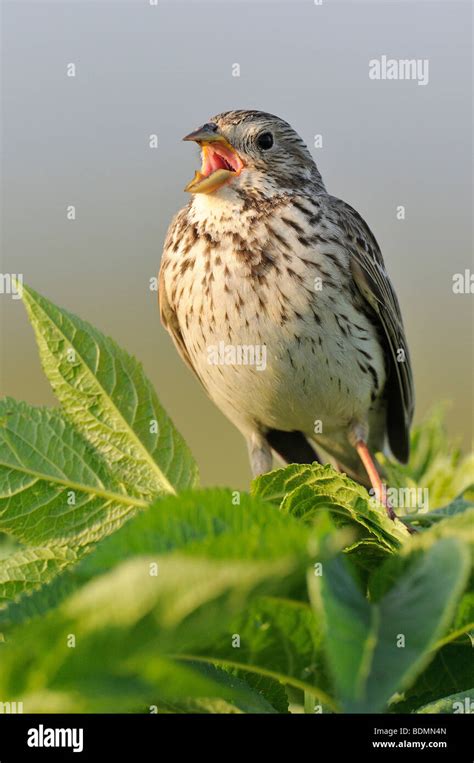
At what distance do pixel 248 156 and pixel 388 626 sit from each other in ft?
10.5

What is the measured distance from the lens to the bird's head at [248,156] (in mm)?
3350

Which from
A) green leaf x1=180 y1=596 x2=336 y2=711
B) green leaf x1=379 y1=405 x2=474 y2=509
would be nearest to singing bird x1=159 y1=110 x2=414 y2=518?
green leaf x1=379 y1=405 x2=474 y2=509

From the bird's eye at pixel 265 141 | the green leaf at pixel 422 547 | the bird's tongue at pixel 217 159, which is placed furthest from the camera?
the bird's eye at pixel 265 141

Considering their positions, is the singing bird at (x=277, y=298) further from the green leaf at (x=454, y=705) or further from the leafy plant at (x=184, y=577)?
the green leaf at (x=454, y=705)

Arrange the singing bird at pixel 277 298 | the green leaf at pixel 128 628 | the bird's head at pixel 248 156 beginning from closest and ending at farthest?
1. the green leaf at pixel 128 628
2. the singing bird at pixel 277 298
3. the bird's head at pixel 248 156

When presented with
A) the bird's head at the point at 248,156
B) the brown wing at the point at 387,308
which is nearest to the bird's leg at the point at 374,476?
the brown wing at the point at 387,308

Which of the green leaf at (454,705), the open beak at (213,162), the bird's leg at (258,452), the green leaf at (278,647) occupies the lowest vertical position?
the green leaf at (454,705)

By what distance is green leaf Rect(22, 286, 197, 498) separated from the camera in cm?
119

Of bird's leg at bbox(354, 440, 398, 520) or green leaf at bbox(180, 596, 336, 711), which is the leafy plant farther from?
bird's leg at bbox(354, 440, 398, 520)

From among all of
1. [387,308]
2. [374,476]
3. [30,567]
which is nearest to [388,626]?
[30,567]

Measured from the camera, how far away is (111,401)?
1.22 m

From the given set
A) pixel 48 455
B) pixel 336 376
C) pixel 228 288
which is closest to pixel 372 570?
pixel 48 455

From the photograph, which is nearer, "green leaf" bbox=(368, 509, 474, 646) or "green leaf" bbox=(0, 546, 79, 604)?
"green leaf" bbox=(368, 509, 474, 646)

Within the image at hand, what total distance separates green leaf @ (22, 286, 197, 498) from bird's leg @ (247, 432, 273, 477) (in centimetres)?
263
